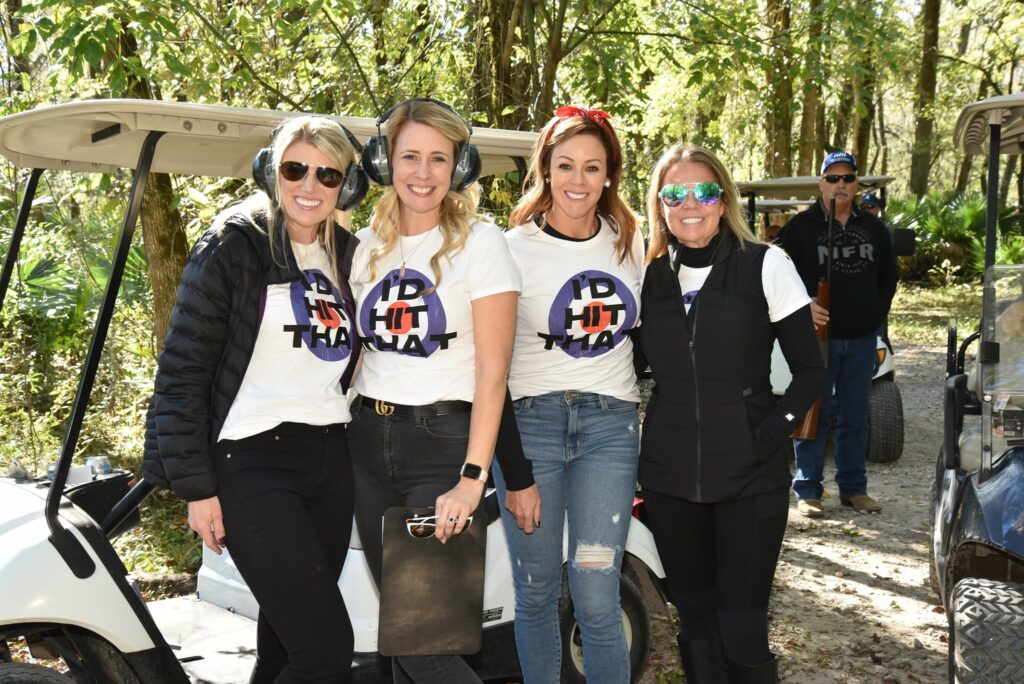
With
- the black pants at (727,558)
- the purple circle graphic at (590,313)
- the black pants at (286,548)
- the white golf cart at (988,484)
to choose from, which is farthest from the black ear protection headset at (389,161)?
the white golf cart at (988,484)

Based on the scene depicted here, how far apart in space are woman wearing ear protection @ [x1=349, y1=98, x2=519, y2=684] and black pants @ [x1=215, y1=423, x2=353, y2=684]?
0.75 feet

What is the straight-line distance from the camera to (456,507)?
8.68 feet

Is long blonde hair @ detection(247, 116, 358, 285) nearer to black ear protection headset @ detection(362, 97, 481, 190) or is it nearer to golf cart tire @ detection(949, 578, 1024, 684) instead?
black ear protection headset @ detection(362, 97, 481, 190)

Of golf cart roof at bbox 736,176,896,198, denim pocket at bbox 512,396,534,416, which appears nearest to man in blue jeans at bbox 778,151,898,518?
golf cart roof at bbox 736,176,896,198

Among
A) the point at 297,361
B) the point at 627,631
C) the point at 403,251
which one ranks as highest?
the point at 403,251

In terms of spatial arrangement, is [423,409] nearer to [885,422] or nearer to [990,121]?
[990,121]

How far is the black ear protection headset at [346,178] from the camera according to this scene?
271 centimetres

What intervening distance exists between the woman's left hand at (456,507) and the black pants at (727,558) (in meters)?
0.68

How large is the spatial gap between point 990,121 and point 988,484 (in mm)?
1514

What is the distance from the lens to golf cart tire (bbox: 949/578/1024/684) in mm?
2816

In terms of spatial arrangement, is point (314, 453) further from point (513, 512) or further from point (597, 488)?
point (597, 488)

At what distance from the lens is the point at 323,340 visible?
2646 mm

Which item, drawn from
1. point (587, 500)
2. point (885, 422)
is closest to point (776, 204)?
point (885, 422)

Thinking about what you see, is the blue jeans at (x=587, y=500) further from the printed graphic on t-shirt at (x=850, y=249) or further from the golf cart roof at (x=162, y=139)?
the printed graphic on t-shirt at (x=850, y=249)
